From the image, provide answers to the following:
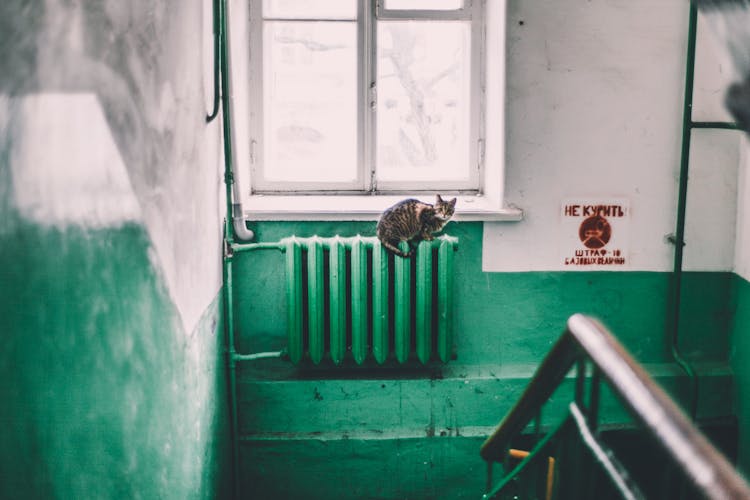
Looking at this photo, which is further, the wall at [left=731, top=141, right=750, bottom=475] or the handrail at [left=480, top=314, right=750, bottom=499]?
the wall at [left=731, top=141, right=750, bottom=475]

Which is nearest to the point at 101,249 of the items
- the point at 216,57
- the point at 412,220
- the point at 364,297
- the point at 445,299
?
the point at 216,57

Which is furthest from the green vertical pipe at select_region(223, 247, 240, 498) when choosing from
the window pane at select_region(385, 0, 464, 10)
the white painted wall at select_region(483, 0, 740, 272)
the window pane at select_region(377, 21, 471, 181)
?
the window pane at select_region(385, 0, 464, 10)

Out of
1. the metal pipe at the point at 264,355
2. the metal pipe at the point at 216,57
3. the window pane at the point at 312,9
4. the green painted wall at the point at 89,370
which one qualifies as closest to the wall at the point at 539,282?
the metal pipe at the point at 264,355

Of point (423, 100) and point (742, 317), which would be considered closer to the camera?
point (742, 317)

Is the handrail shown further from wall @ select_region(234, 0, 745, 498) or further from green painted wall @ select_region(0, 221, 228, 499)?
wall @ select_region(234, 0, 745, 498)

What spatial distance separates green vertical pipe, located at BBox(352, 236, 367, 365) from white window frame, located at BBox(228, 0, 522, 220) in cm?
18

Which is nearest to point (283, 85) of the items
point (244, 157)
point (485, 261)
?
point (244, 157)

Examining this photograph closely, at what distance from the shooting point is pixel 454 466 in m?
3.15

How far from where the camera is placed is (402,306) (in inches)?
119

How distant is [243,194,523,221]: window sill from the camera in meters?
3.04

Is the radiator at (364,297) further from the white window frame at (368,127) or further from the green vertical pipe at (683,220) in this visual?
the green vertical pipe at (683,220)

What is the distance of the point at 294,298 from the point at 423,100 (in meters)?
1.13

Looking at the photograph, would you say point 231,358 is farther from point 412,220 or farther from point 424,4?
point 424,4

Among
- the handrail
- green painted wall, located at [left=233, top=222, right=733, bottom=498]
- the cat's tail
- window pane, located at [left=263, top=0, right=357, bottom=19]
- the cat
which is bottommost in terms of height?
green painted wall, located at [left=233, top=222, right=733, bottom=498]
